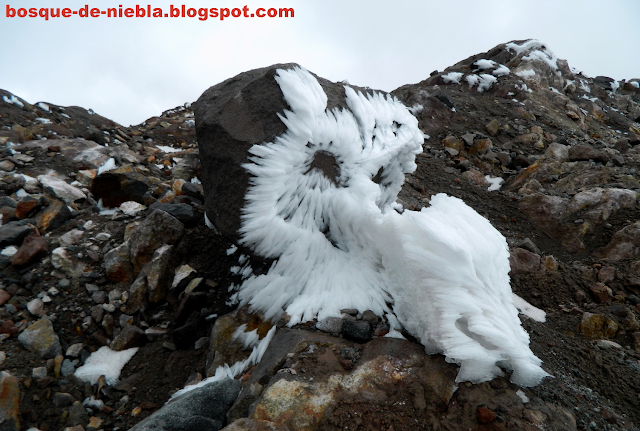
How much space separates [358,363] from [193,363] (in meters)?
1.76

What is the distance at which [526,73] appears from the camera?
446 inches

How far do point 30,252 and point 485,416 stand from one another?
4609 mm

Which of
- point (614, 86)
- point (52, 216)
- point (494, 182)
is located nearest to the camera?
point (52, 216)

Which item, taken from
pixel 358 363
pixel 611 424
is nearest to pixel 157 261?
pixel 358 363

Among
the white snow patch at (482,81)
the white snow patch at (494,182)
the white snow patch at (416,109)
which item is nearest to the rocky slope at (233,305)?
the white snow patch at (494,182)

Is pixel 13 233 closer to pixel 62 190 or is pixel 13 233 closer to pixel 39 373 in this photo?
pixel 62 190

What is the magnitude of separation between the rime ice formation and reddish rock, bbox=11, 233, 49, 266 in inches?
94.1

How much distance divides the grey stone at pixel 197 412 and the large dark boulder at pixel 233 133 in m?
1.42

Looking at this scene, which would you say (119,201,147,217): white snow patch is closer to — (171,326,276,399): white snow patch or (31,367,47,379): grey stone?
(31,367,47,379): grey stone

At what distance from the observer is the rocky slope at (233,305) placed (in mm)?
2062

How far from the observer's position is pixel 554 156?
Answer: 706cm

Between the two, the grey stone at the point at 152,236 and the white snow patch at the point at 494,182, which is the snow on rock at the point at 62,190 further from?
the white snow patch at the point at 494,182

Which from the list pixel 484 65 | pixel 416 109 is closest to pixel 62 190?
pixel 416 109

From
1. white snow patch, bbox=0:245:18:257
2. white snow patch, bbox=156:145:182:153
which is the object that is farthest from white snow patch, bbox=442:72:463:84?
white snow patch, bbox=0:245:18:257
